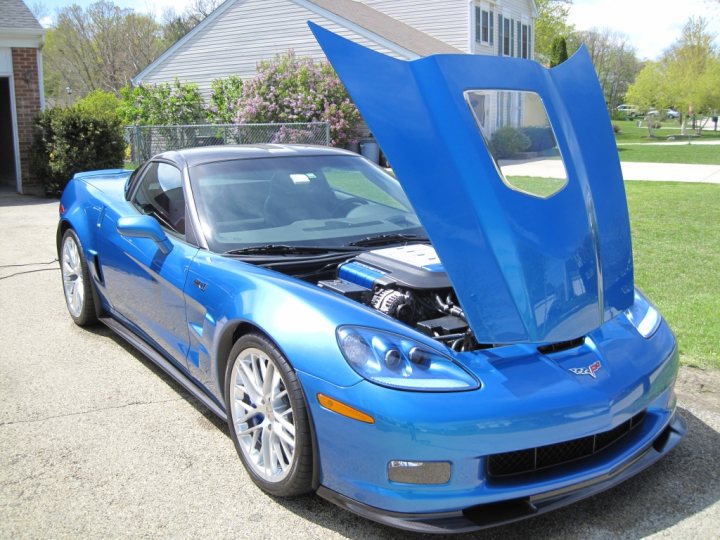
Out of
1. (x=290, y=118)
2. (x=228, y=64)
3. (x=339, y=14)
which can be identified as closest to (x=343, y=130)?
(x=290, y=118)

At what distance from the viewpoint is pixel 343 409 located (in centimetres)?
270

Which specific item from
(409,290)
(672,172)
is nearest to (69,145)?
(409,290)

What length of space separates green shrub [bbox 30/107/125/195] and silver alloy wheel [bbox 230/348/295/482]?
12543 millimetres

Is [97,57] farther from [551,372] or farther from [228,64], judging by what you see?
[551,372]

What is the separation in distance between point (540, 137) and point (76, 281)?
3763mm

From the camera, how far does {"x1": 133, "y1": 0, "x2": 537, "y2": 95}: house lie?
2477 centimetres

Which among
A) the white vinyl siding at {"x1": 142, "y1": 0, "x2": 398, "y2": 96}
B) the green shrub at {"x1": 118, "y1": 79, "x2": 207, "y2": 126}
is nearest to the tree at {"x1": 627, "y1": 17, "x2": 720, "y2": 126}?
the white vinyl siding at {"x1": 142, "y1": 0, "x2": 398, "y2": 96}

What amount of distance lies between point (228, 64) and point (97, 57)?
32.5 meters

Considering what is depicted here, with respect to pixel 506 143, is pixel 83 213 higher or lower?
lower

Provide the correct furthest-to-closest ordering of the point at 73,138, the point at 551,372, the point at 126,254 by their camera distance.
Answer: the point at 73,138 → the point at 126,254 → the point at 551,372

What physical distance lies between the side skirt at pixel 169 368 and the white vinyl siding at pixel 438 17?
2532 cm

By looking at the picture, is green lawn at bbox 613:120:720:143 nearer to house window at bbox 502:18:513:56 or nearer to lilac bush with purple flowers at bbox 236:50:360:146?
house window at bbox 502:18:513:56

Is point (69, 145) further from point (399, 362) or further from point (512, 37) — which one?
point (512, 37)

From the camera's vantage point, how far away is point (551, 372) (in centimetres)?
284
